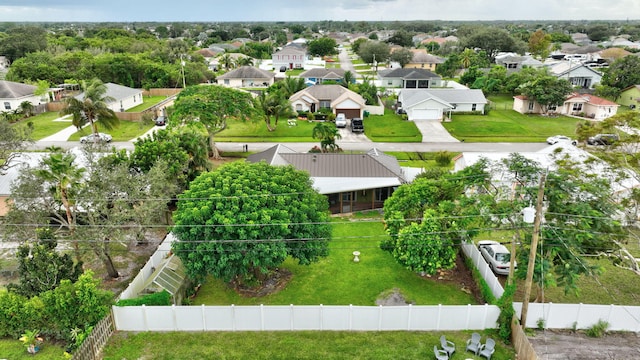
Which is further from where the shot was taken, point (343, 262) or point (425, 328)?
point (343, 262)

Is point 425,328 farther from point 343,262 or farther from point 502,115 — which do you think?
point 502,115

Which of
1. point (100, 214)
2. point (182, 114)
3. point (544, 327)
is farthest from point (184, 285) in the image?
point (182, 114)

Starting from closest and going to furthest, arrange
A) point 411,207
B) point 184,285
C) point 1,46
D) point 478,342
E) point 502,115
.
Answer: point 478,342 < point 184,285 < point 411,207 < point 502,115 < point 1,46

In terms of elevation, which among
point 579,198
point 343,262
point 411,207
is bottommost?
point 343,262

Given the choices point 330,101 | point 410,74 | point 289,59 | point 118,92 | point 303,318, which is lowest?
point 303,318

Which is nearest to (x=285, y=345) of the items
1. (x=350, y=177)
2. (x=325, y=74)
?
(x=350, y=177)

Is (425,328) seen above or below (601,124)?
below

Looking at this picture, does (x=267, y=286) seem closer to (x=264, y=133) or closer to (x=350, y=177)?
(x=350, y=177)
